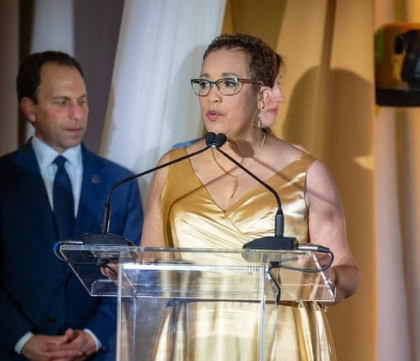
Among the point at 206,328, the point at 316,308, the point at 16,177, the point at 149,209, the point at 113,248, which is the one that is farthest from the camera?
the point at 16,177

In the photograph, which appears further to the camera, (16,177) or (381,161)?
(381,161)

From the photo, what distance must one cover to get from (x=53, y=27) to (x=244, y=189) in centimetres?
167

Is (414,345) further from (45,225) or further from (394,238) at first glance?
(45,225)

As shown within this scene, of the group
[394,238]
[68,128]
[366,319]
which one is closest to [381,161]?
[394,238]

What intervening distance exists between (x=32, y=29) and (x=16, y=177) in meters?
0.68

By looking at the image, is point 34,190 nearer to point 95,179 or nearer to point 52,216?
point 52,216

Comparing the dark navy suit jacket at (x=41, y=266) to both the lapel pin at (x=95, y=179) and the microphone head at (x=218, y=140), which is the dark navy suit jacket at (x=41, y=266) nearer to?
the lapel pin at (x=95, y=179)

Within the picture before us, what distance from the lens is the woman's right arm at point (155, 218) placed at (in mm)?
2543

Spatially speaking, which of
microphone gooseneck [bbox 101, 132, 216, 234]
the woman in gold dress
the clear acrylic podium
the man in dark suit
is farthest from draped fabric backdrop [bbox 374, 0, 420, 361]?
microphone gooseneck [bbox 101, 132, 216, 234]

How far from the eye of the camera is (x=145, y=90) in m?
3.83

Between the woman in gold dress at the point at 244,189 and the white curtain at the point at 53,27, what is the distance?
4.60 feet

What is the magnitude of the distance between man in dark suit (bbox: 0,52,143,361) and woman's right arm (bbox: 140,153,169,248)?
3.09 feet

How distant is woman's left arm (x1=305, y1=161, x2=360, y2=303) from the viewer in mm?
2439

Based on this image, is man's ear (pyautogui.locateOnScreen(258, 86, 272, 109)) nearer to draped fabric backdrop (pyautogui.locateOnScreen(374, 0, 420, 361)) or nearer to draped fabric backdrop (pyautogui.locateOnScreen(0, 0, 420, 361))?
draped fabric backdrop (pyautogui.locateOnScreen(0, 0, 420, 361))
